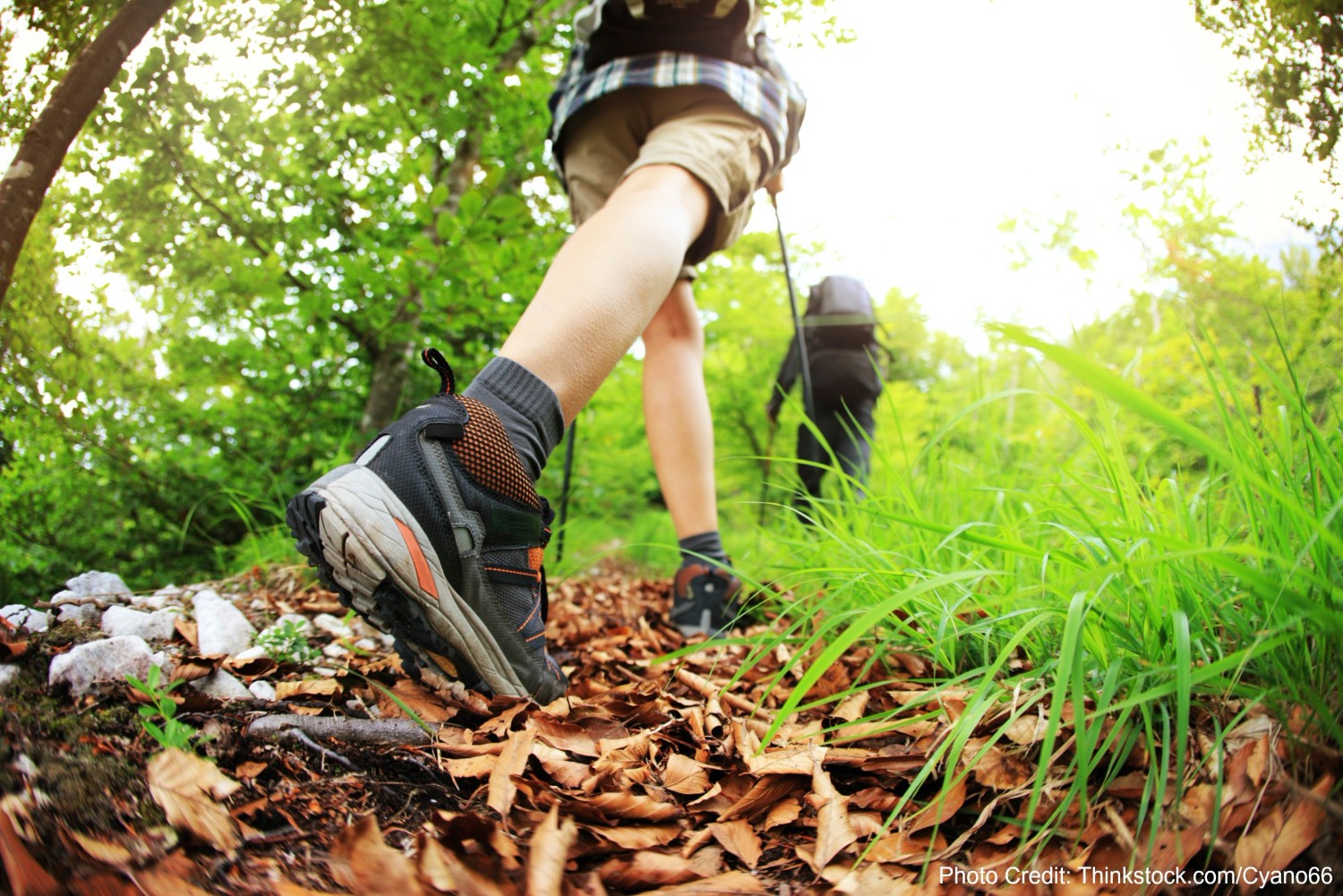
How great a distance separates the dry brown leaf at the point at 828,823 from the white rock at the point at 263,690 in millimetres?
733

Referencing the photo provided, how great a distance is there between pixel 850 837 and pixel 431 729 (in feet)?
1.76

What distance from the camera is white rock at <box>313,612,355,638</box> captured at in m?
1.41

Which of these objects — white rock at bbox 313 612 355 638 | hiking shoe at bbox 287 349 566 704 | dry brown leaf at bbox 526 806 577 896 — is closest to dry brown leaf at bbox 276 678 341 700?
hiking shoe at bbox 287 349 566 704

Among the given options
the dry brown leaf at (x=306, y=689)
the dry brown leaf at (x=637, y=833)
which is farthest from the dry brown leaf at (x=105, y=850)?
the dry brown leaf at (x=306, y=689)

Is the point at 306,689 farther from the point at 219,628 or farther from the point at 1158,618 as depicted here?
the point at 1158,618

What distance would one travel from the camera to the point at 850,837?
0.76 metres

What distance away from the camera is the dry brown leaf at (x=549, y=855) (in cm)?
58

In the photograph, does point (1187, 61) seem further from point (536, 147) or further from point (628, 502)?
point (628, 502)

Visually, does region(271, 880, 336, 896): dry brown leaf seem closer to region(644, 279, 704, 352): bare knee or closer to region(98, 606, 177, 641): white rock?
region(98, 606, 177, 641): white rock

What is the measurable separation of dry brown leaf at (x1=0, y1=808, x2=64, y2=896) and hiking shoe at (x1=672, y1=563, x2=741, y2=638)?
1326 millimetres

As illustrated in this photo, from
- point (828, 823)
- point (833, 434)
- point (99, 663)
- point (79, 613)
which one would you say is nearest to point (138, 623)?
point (79, 613)

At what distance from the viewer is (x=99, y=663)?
83cm

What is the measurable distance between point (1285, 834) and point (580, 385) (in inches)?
38.2

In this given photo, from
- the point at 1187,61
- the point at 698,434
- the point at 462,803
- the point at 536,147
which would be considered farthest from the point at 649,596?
the point at 1187,61
